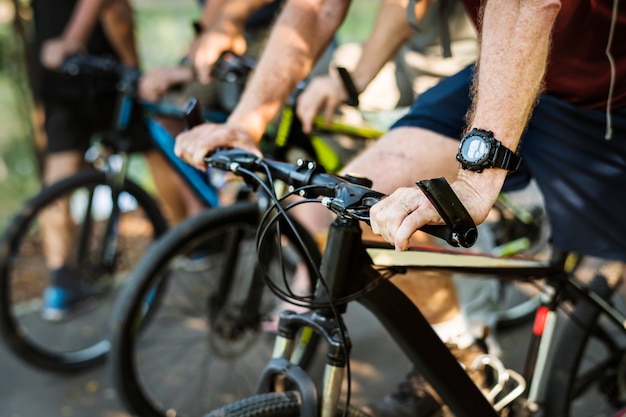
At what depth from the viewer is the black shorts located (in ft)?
12.7

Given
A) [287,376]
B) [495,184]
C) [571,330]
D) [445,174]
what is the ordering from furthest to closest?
[571,330] → [445,174] → [287,376] → [495,184]

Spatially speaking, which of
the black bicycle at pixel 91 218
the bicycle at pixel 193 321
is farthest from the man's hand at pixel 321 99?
the black bicycle at pixel 91 218

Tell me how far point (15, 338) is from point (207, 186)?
1.10 meters

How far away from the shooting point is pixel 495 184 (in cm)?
154

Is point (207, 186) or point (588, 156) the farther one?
point (207, 186)

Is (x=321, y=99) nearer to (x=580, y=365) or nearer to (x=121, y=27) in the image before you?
(x=580, y=365)

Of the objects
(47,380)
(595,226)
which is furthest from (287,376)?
(47,380)

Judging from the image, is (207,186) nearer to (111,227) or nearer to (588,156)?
(111,227)

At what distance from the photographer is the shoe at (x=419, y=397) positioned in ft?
6.91

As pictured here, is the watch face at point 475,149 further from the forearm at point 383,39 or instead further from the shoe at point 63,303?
the shoe at point 63,303

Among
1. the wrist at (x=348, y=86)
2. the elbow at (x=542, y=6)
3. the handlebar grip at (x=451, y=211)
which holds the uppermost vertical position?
the elbow at (x=542, y=6)

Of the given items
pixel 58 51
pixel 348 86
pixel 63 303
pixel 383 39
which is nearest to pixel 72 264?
pixel 63 303

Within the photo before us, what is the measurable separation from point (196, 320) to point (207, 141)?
7.41ft

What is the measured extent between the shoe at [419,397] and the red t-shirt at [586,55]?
0.79 m
